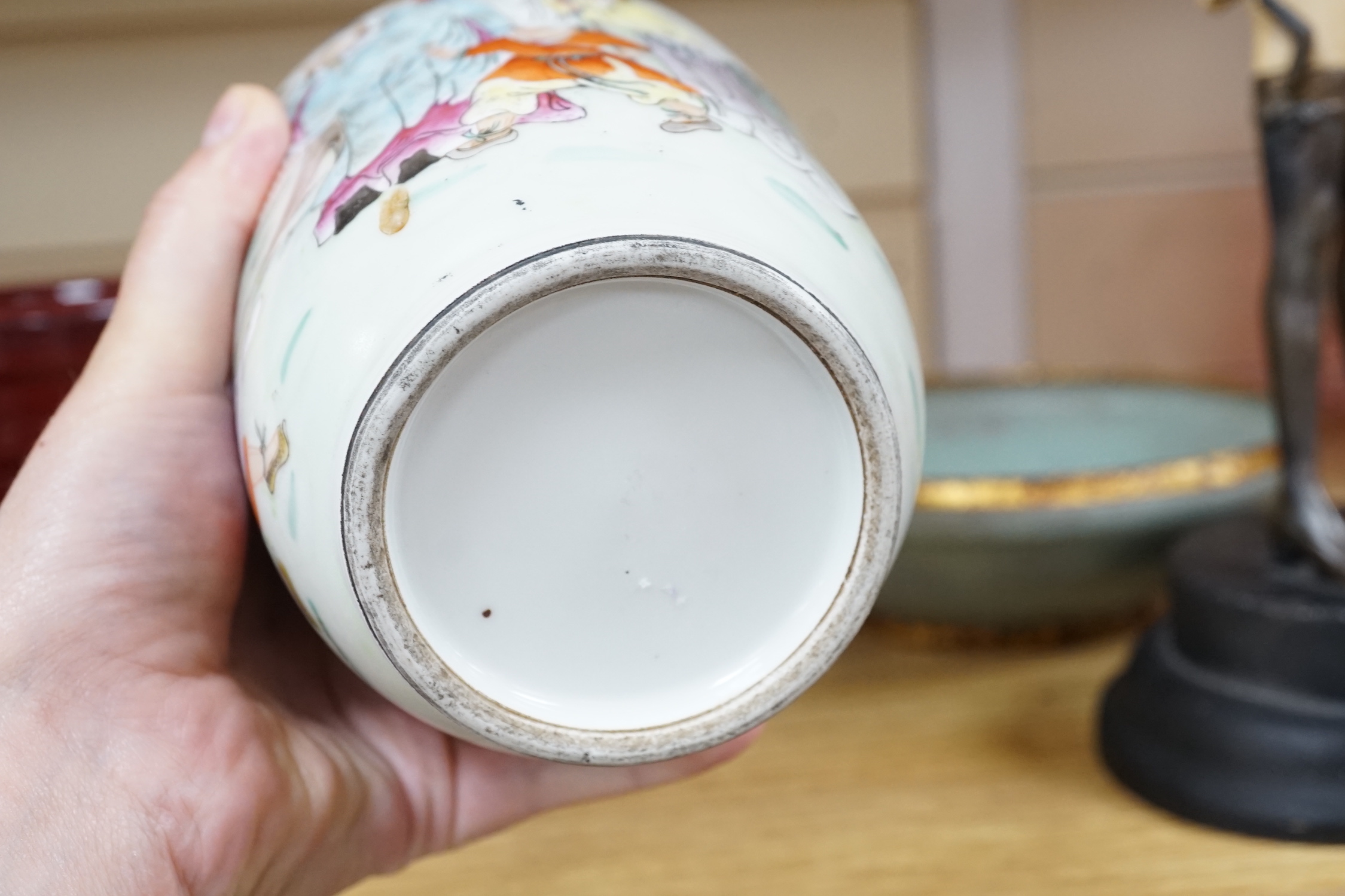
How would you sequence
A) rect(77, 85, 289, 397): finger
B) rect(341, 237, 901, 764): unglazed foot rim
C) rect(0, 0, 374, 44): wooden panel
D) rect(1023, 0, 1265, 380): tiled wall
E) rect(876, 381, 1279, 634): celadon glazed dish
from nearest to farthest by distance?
rect(341, 237, 901, 764): unglazed foot rim
rect(77, 85, 289, 397): finger
rect(876, 381, 1279, 634): celadon glazed dish
rect(0, 0, 374, 44): wooden panel
rect(1023, 0, 1265, 380): tiled wall

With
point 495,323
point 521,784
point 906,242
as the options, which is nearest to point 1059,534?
point 521,784

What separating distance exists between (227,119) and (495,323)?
9.0 inches

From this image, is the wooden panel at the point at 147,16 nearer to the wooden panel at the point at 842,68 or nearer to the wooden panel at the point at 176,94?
the wooden panel at the point at 176,94

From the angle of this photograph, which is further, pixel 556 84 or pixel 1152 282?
pixel 1152 282

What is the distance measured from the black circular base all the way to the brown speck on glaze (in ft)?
1.32

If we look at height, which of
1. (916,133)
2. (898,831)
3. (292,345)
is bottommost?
(898,831)

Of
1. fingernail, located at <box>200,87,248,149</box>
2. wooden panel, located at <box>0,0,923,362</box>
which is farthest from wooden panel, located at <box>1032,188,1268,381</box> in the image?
fingernail, located at <box>200,87,248,149</box>

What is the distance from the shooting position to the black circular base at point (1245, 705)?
51 cm

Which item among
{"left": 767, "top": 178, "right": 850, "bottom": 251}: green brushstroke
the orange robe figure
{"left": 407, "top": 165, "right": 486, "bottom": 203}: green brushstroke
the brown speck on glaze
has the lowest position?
{"left": 767, "top": 178, "right": 850, "bottom": 251}: green brushstroke

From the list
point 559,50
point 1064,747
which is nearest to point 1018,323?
point 1064,747

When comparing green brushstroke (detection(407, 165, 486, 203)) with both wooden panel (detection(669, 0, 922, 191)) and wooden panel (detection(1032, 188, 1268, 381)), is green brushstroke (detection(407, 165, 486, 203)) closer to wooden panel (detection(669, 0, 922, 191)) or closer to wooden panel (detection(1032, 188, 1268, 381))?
wooden panel (detection(669, 0, 922, 191))

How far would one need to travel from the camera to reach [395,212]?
0.99 ft

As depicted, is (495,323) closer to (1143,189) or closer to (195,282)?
(195,282)

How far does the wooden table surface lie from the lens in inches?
19.5
